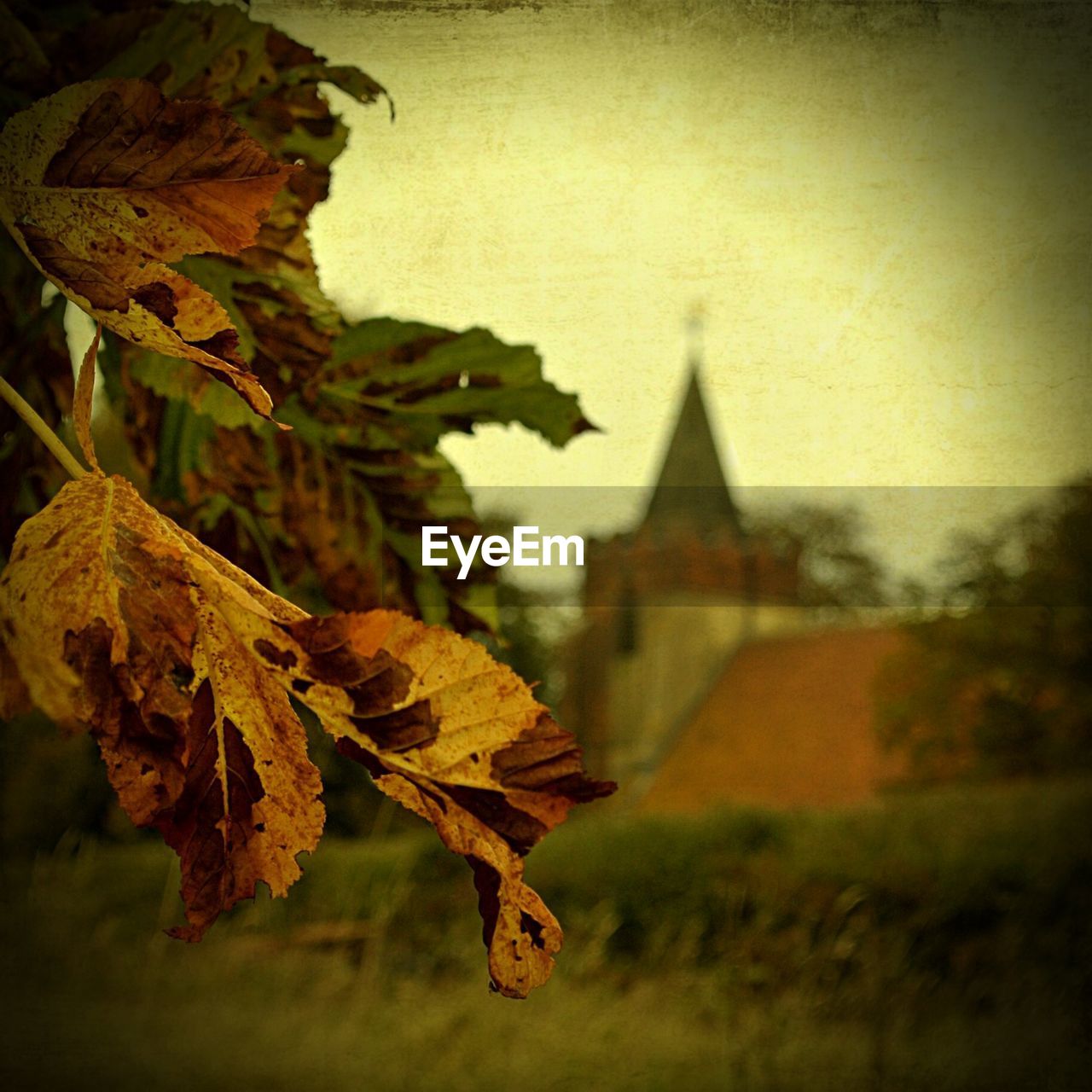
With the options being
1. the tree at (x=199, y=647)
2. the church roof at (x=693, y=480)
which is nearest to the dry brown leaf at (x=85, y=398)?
the tree at (x=199, y=647)

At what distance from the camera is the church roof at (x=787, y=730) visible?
38.7ft

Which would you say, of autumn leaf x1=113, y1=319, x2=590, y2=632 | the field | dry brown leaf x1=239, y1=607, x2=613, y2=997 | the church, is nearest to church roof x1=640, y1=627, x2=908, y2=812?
the church

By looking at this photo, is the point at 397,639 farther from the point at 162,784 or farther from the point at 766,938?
the point at 766,938

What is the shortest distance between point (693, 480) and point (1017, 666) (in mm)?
6200

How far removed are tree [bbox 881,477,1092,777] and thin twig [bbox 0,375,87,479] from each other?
26.0ft

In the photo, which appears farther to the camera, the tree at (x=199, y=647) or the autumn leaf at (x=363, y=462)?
the autumn leaf at (x=363, y=462)

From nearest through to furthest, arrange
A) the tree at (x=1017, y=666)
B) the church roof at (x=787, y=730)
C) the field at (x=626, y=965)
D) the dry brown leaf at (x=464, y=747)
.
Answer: the dry brown leaf at (x=464, y=747), the field at (x=626, y=965), the tree at (x=1017, y=666), the church roof at (x=787, y=730)

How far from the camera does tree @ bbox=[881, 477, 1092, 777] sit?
7891 mm

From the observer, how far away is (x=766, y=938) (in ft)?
21.3

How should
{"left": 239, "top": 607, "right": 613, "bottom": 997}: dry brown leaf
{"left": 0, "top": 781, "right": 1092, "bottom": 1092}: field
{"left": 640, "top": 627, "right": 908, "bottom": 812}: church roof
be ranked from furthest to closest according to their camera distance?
{"left": 640, "top": 627, "right": 908, "bottom": 812}: church roof < {"left": 0, "top": 781, "right": 1092, "bottom": 1092}: field < {"left": 239, "top": 607, "right": 613, "bottom": 997}: dry brown leaf

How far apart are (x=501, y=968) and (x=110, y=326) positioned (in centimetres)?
10

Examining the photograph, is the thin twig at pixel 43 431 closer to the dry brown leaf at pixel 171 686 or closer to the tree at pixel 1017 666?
the dry brown leaf at pixel 171 686

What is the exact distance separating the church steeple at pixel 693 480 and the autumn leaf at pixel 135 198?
1382 cm

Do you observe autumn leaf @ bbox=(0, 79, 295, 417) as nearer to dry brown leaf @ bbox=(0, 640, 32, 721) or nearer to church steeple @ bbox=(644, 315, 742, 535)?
dry brown leaf @ bbox=(0, 640, 32, 721)
